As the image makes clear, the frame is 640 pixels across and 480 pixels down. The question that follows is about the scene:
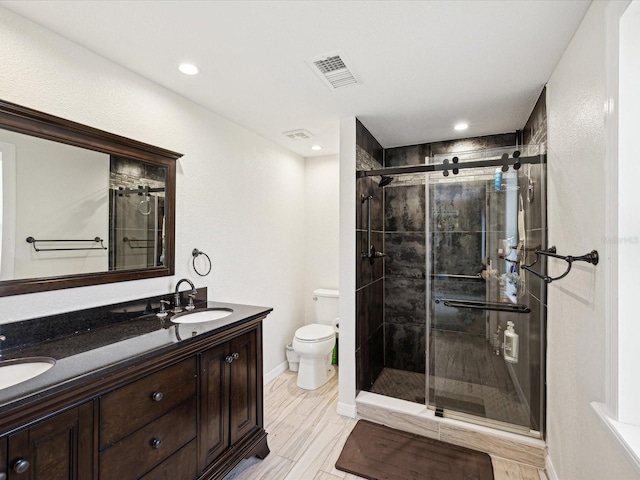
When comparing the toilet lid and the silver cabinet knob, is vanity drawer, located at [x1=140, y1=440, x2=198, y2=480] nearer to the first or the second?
the silver cabinet knob

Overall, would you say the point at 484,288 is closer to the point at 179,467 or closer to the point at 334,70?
the point at 334,70

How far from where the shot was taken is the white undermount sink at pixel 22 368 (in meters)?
1.21

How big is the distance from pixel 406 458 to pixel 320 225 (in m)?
2.43

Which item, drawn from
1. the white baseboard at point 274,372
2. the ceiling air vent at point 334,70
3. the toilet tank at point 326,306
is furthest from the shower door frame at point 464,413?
the white baseboard at point 274,372

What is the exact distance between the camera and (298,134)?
300cm

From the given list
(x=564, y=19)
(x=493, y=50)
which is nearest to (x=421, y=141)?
(x=493, y=50)

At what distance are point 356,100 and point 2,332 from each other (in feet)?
7.85

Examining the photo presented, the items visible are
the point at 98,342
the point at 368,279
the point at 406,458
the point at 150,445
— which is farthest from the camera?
the point at 368,279

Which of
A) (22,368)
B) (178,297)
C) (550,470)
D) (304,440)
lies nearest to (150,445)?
(22,368)

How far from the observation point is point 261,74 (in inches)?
76.0

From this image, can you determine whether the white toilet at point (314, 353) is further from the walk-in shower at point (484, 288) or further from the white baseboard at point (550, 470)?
the white baseboard at point (550, 470)

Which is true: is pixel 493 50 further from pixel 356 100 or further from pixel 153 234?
pixel 153 234

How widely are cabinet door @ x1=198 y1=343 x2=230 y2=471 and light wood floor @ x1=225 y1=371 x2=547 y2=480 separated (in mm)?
366

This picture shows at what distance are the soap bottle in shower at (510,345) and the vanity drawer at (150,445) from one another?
2.14m
